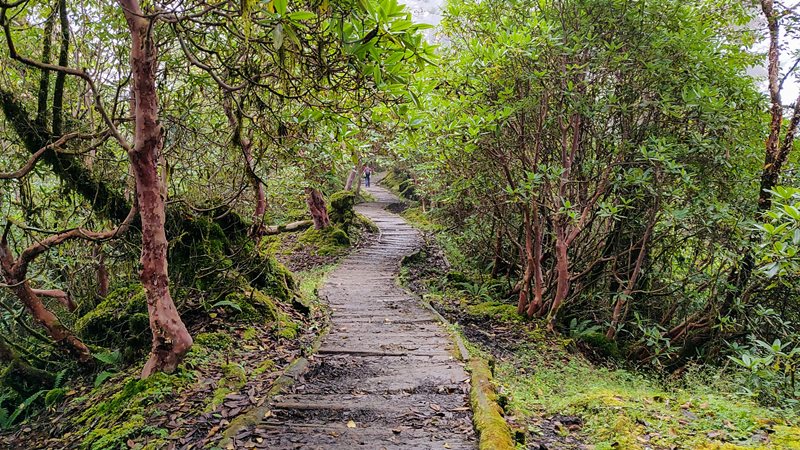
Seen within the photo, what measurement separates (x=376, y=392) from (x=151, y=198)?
3077mm

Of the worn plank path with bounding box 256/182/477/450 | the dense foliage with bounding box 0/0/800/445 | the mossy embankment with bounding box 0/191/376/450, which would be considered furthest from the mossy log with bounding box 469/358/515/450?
the dense foliage with bounding box 0/0/800/445

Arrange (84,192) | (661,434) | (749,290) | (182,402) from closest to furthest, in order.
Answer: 1. (661,434)
2. (182,402)
3. (84,192)
4. (749,290)

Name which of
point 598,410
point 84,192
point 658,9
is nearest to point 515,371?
point 598,410

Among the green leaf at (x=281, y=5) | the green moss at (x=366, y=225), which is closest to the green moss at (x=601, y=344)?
the green leaf at (x=281, y=5)

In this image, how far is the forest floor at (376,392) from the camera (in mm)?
3901

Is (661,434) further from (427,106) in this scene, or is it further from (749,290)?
(427,106)

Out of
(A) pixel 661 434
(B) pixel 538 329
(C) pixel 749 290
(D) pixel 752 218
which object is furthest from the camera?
(B) pixel 538 329

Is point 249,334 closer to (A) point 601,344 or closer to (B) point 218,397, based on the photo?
(B) point 218,397

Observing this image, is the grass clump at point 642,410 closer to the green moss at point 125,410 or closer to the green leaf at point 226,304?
the green moss at point 125,410

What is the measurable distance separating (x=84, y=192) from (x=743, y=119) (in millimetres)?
9174

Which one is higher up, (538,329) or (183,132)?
(183,132)

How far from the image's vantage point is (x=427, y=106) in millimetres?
7465

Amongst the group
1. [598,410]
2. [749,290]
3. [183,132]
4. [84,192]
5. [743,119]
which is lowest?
[598,410]

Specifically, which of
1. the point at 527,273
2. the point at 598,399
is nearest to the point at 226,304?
the point at 598,399
